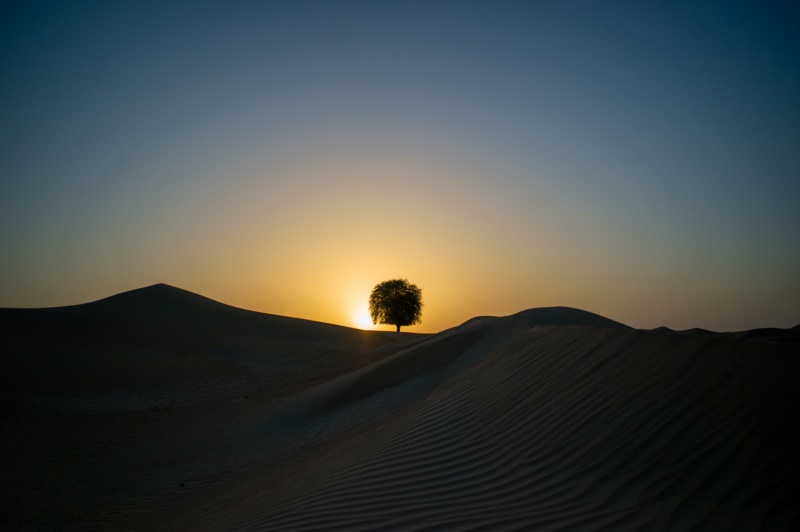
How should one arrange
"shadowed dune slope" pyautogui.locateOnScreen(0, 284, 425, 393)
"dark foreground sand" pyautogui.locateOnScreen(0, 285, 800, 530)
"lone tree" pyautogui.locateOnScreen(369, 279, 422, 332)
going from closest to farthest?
"dark foreground sand" pyautogui.locateOnScreen(0, 285, 800, 530), "shadowed dune slope" pyautogui.locateOnScreen(0, 284, 425, 393), "lone tree" pyautogui.locateOnScreen(369, 279, 422, 332)

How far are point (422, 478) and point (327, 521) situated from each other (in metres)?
1.00

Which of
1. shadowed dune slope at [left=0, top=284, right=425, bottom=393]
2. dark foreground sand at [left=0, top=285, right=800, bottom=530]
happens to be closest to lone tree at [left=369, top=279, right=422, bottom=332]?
shadowed dune slope at [left=0, top=284, right=425, bottom=393]

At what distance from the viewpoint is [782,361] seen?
4.66 metres

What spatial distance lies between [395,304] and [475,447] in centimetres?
4355

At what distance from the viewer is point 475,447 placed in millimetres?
5227

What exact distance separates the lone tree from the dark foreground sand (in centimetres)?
3306

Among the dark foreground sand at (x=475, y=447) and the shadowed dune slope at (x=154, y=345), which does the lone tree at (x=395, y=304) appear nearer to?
the shadowed dune slope at (x=154, y=345)

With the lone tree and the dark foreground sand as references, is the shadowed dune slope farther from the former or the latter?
the dark foreground sand

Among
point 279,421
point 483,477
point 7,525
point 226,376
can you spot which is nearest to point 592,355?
point 483,477

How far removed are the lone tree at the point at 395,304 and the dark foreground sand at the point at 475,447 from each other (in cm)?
3306

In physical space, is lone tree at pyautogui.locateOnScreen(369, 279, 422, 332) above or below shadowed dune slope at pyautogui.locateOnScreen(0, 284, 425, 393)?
above

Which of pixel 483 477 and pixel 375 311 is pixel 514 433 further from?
pixel 375 311

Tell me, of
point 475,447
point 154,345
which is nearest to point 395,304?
point 154,345

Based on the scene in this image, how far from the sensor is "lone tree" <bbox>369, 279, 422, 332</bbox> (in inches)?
1923
